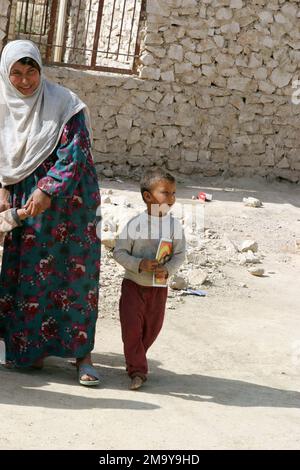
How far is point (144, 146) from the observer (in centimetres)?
1127

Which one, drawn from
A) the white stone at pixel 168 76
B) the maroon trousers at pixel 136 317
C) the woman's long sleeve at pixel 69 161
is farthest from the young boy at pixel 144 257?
the white stone at pixel 168 76

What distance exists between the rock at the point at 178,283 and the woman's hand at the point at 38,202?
274 cm

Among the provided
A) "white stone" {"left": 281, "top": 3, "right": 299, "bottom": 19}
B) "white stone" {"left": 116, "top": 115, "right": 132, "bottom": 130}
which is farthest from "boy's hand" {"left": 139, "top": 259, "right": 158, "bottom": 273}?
"white stone" {"left": 281, "top": 3, "right": 299, "bottom": 19}

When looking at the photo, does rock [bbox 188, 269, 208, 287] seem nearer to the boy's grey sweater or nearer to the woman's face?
the boy's grey sweater

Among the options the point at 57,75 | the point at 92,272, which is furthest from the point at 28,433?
the point at 57,75

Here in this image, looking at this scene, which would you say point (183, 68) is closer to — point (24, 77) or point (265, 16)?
point (265, 16)

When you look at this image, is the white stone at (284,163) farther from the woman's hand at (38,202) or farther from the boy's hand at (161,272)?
the woman's hand at (38,202)

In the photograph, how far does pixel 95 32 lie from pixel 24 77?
22.0 ft

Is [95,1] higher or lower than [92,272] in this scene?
higher

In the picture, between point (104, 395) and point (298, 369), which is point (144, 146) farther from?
point (104, 395)

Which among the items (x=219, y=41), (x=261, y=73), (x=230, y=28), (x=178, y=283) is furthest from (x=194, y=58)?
(x=178, y=283)

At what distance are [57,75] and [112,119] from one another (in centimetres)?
86

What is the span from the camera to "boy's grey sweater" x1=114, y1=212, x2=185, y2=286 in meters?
4.46

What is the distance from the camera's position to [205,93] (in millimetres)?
11375
